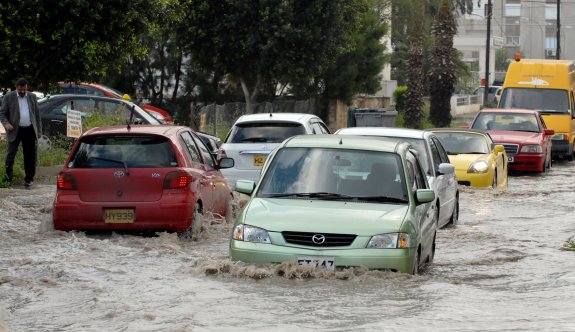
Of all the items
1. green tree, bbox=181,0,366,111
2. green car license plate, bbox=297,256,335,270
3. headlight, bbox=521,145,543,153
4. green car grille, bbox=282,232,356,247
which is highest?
green tree, bbox=181,0,366,111

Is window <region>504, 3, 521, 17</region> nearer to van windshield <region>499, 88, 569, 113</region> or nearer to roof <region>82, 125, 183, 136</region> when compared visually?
van windshield <region>499, 88, 569, 113</region>

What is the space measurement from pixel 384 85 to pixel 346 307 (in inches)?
2433

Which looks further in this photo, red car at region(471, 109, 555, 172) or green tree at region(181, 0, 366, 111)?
green tree at region(181, 0, 366, 111)

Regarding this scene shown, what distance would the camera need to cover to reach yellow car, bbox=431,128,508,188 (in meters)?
23.2

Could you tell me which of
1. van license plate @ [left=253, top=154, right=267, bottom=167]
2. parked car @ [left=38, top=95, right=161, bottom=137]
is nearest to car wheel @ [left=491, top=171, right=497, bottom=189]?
van license plate @ [left=253, top=154, right=267, bottom=167]

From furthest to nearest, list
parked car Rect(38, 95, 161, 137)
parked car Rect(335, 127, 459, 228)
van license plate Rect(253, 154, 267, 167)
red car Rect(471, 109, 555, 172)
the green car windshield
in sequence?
red car Rect(471, 109, 555, 172)
parked car Rect(38, 95, 161, 137)
van license plate Rect(253, 154, 267, 167)
parked car Rect(335, 127, 459, 228)
the green car windshield

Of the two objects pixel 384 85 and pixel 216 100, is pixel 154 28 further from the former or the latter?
pixel 384 85

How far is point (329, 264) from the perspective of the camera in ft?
35.8

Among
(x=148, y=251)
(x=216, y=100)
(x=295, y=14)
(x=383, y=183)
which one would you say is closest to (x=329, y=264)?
(x=383, y=183)

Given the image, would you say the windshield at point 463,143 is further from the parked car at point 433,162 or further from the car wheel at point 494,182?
the parked car at point 433,162

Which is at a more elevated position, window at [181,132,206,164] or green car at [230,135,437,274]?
window at [181,132,206,164]

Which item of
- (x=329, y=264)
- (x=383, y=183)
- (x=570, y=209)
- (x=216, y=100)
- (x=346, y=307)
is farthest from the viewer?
(x=216, y=100)

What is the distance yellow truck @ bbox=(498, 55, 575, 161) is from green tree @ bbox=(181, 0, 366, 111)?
5680mm

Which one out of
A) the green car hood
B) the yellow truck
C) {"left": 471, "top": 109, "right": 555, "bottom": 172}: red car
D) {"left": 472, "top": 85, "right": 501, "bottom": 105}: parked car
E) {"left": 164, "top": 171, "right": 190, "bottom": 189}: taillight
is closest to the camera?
the green car hood
